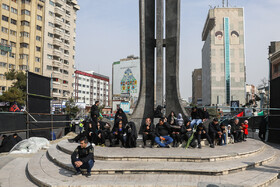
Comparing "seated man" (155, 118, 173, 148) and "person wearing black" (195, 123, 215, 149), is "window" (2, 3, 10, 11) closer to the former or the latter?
"seated man" (155, 118, 173, 148)

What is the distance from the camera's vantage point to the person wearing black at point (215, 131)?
34.9ft

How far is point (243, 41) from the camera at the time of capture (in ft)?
293

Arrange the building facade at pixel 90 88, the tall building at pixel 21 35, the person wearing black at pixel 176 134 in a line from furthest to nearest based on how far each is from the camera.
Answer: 1. the building facade at pixel 90 88
2. the tall building at pixel 21 35
3. the person wearing black at pixel 176 134

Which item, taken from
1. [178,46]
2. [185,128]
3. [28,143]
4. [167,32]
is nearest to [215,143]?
[185,128]

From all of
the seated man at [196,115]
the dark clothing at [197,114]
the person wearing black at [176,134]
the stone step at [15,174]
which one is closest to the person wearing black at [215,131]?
the seated man at [196,115]

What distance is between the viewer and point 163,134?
10352mm

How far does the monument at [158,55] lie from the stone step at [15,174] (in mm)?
6073

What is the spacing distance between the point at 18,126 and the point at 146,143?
21.1ft

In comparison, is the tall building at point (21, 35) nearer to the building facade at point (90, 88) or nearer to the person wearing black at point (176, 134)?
the building facade at point (90, 88)

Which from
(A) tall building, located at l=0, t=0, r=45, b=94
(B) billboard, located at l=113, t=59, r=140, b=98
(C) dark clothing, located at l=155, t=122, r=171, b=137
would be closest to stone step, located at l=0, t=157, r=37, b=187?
(C) dark clothing, located at l=155, t=122, r=171, b=137

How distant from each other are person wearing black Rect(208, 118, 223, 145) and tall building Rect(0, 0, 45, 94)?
4036 cm

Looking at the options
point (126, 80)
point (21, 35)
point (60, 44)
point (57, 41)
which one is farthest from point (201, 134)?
point (126, 80)

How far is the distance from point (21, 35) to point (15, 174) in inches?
1813

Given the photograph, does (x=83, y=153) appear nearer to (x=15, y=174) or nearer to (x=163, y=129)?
(x=15, y=174)
